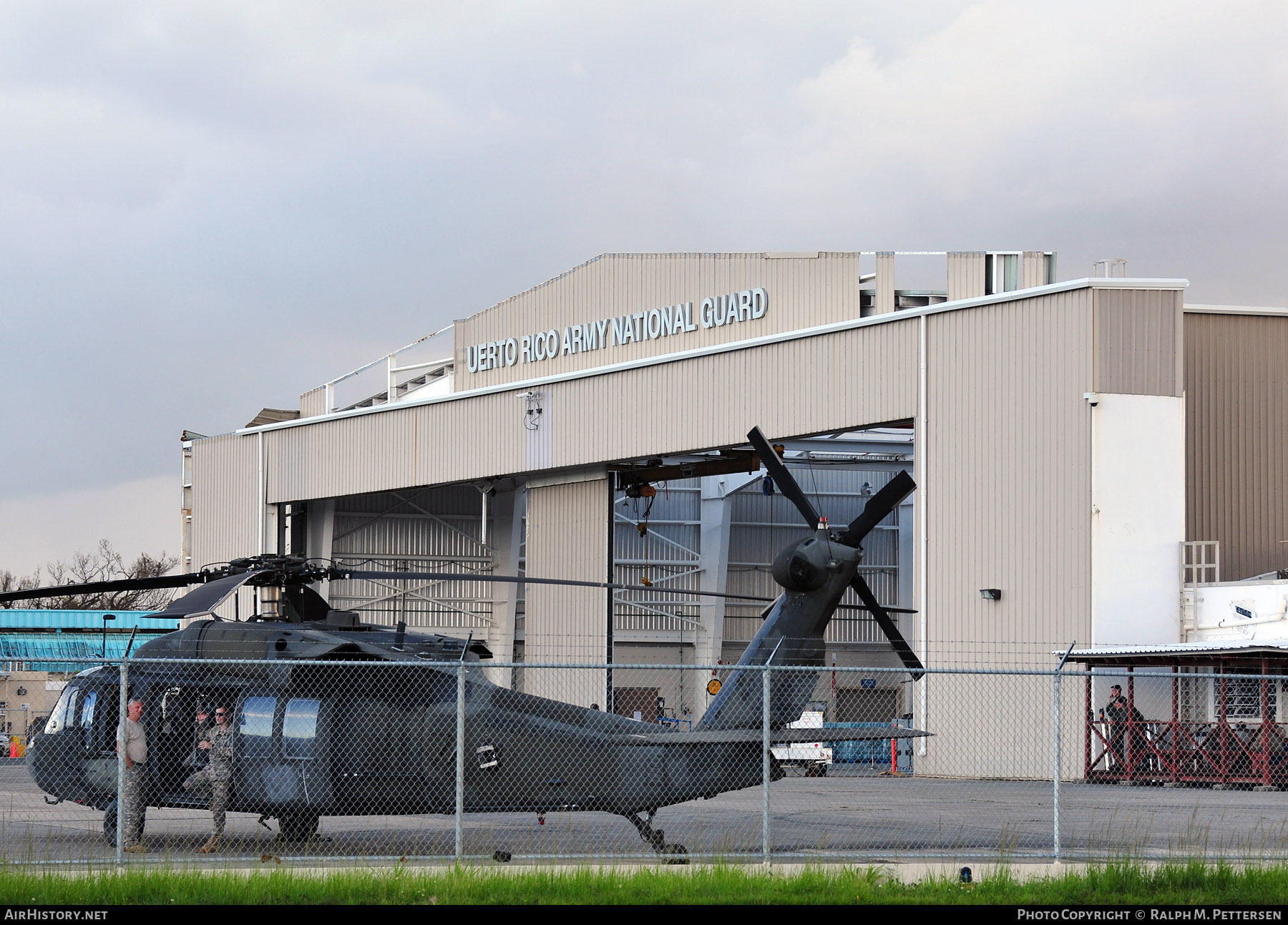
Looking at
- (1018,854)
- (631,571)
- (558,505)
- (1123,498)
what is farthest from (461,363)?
(1018,854)

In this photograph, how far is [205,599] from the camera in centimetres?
1420

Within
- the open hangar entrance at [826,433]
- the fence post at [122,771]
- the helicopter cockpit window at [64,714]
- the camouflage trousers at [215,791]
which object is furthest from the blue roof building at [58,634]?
the fence post at [122,771]

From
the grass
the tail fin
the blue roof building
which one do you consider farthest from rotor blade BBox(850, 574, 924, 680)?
the blue roof building

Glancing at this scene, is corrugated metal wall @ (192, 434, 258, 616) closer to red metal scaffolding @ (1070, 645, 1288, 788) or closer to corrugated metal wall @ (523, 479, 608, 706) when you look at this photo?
corrugated metal wall @ (523, 479, 608, 706)

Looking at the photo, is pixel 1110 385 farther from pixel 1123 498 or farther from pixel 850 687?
pixel 850 687

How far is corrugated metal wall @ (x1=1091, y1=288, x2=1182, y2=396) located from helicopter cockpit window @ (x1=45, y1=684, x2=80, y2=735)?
19880 mm

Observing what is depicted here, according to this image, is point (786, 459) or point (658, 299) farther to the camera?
point (786, 459)

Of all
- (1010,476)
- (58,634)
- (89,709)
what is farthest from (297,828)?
(58,634)

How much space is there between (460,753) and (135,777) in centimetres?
368

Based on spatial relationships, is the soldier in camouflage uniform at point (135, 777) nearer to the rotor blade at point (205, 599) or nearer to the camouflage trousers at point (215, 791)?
the camouflage trousers at point (215, 791)

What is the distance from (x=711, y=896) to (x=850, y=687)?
44.3m

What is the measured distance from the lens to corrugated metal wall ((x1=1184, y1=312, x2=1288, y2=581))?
3275cm

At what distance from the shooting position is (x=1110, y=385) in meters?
29.0

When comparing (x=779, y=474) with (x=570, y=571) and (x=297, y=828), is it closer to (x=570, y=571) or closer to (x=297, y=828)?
(x=297, y=828)
